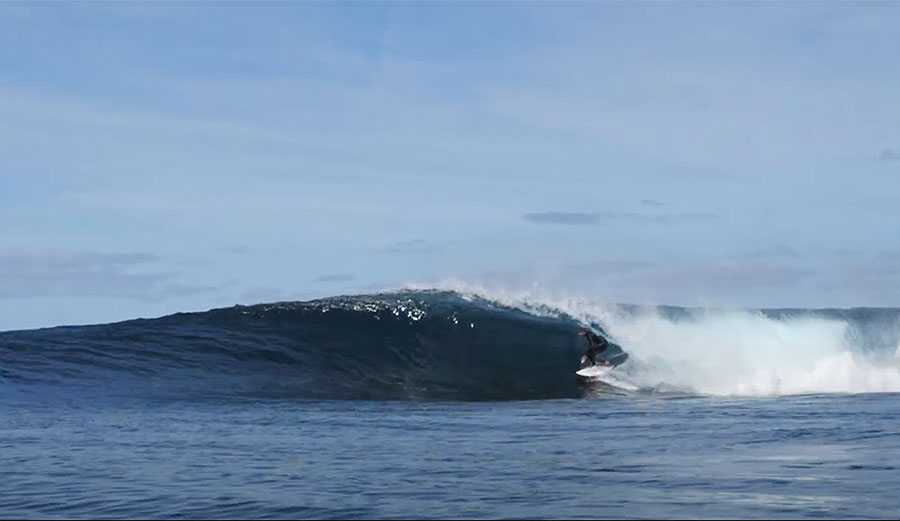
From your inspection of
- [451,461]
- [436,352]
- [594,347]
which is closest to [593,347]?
[594,347]

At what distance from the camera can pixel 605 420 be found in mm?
16484

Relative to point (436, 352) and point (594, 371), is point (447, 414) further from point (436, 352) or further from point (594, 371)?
point (436, 352)

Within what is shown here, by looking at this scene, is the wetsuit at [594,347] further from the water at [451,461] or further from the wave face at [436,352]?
the water at [451,461]

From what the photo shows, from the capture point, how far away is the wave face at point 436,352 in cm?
2322

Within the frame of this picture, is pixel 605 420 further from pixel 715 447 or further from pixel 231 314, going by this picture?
pixel 231 314

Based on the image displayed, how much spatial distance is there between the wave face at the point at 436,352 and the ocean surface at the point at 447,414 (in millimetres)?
84

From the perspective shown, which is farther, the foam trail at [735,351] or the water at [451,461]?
the foam trail at [735,351]

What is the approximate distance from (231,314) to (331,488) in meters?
19.4

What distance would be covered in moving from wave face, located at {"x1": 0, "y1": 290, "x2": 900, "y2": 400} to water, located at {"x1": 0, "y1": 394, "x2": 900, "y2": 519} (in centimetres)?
469

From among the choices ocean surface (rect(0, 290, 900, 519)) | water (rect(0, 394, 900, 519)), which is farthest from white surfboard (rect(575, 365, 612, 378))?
water (rect(0, 394, 900, 519))

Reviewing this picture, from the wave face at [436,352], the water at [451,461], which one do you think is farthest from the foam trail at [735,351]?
the water at [451,461]

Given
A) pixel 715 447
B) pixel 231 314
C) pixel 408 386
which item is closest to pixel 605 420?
pixel 715 447

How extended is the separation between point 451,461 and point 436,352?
14.8m

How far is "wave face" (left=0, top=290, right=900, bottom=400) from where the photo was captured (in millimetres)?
23219
